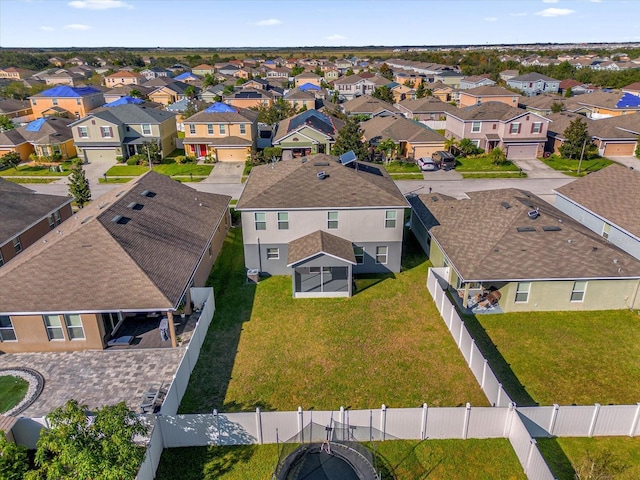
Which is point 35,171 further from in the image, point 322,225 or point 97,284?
point 322,225

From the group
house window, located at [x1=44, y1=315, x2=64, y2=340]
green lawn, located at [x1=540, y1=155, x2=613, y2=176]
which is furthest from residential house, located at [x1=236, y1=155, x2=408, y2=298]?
green lawn, located at [x1=540, y1=155, x2=613, y2=176]

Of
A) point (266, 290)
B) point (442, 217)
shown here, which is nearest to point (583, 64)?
point (442, 217)

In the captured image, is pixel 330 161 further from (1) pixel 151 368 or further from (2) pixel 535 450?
(2) pixel 535 450

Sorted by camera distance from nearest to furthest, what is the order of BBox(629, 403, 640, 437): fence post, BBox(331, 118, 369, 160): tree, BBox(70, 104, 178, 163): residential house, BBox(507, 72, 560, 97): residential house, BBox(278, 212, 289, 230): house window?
BBox(629, 403, 640, 437): fence post
BBox(278, 212, 289, 230): house window
BBox(331, 118, 369, 160): tree
BBox(70, 104, 178, 163): residential house
BBox(507, 72, 560, 97): residential house

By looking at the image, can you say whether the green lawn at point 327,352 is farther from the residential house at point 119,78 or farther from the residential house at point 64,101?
the residential house at point 119,78

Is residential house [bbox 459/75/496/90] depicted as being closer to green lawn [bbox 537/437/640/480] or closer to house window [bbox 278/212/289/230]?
house window [bbox 278/212/289/230]
